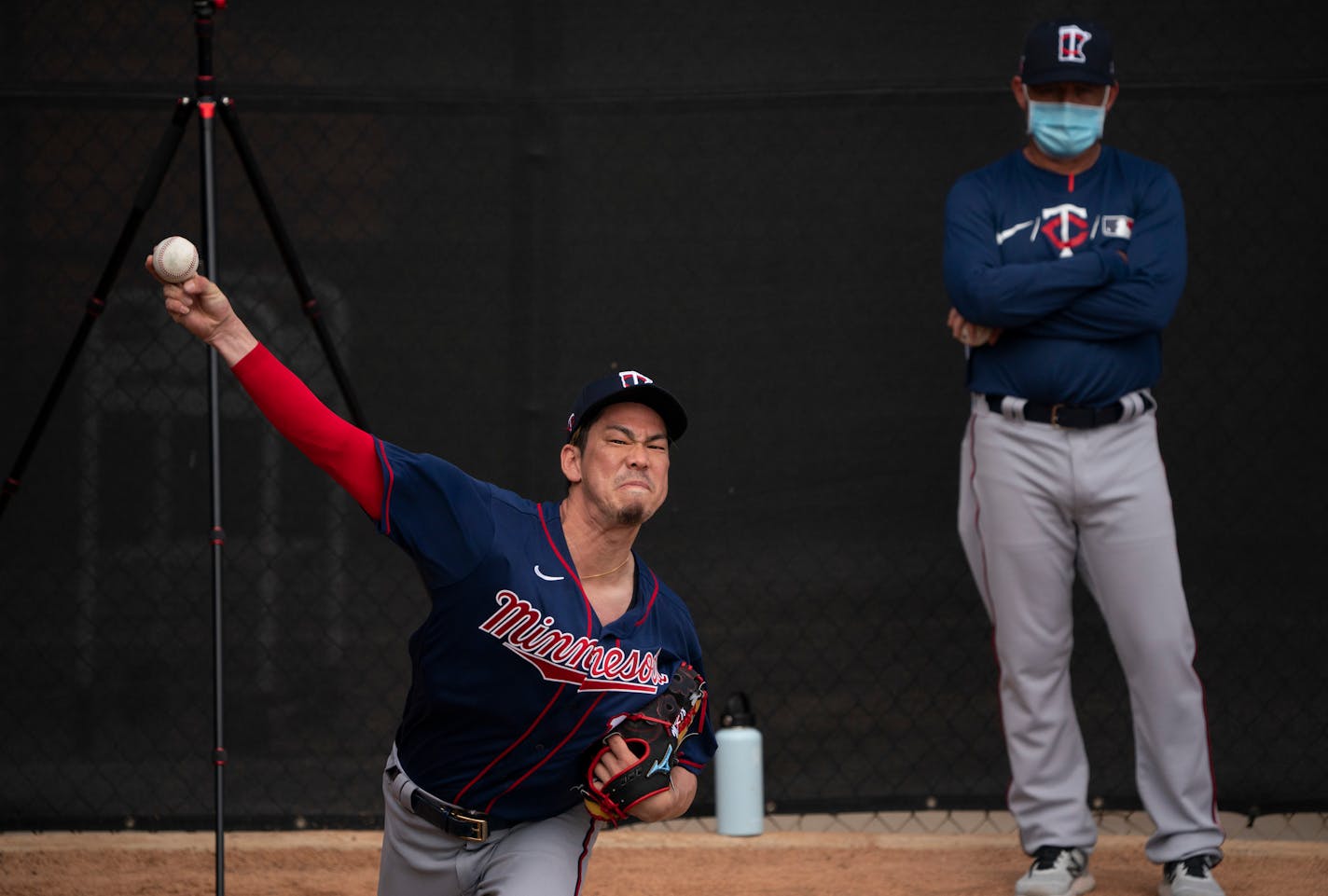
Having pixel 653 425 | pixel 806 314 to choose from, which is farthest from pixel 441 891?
pixel 806 314

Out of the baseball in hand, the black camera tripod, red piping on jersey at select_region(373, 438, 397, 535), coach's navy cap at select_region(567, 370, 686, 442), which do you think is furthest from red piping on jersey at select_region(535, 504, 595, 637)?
the black camera tripod

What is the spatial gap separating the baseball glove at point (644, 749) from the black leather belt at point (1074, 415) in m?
1.53

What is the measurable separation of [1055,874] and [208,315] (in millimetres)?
2662

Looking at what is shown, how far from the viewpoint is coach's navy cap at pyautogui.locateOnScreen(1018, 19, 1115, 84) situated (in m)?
4.50

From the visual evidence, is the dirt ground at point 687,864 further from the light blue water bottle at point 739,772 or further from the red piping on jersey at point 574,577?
the red piping on jersey at point 574,577

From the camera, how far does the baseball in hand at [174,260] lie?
9.49 feet

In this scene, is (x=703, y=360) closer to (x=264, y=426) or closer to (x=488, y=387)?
(x=488, y=387)

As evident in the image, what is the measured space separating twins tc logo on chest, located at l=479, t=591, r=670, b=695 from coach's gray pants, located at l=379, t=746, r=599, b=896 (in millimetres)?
326

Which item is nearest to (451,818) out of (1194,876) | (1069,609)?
(1069,609)

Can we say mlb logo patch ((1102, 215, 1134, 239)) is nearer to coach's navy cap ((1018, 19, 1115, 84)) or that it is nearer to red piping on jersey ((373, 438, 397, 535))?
coach's navy cap ((1018, 19, 1115, 84))

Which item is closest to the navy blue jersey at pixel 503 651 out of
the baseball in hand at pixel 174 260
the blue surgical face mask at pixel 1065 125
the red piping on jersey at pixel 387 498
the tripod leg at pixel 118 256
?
the red piping on jersey at pixel 387 498

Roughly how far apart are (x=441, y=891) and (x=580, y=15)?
279cm

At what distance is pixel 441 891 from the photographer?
11.3 ft

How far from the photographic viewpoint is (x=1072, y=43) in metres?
4.51
